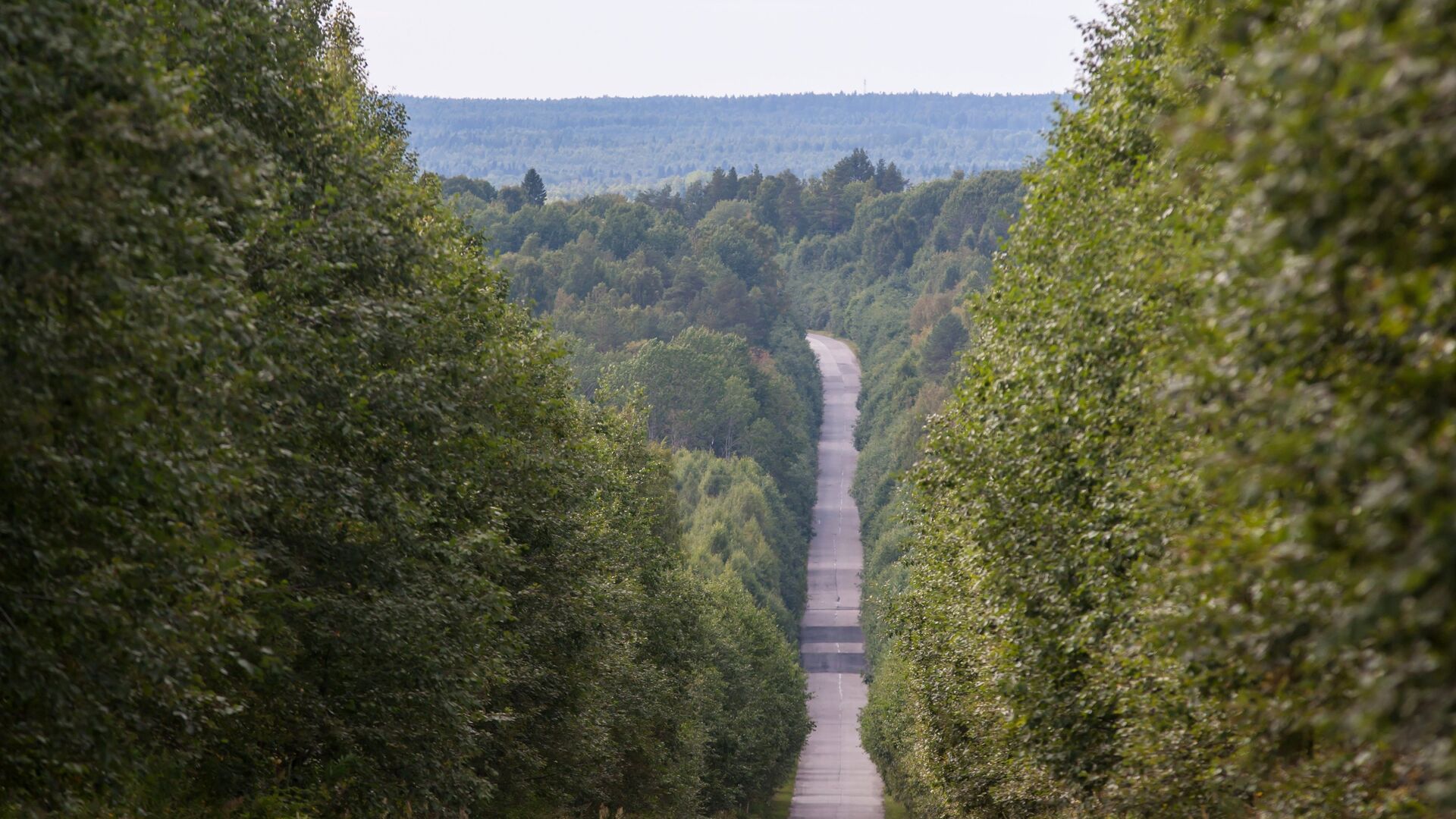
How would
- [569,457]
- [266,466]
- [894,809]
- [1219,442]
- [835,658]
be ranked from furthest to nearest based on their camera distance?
[835,658], [894,809], [569,457], [266,466], [1219,442]

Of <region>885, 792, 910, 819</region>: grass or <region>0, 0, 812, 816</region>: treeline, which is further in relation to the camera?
<region>885, 792, 910, 819</region>: grass

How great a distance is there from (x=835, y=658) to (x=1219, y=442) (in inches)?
5023

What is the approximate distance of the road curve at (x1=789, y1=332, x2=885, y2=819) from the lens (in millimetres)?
89188

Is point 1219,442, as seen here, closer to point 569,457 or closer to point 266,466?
point 266,466

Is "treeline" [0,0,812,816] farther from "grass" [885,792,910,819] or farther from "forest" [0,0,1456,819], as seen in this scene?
"grass" [885,792,910,819]

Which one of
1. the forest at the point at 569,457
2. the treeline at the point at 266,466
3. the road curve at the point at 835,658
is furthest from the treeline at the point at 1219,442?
the road curve at the point at 835,658

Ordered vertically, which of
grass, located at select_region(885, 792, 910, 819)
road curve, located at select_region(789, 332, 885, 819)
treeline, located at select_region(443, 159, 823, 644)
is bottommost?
road curve, located at select_region(789, 332, 885, 819)

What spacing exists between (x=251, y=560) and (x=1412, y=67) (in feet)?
34.5

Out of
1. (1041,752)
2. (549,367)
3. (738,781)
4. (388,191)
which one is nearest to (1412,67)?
(1041,752)

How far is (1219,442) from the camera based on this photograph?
11297 millimetres

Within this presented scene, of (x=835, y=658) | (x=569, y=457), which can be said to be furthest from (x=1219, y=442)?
(x=835, y=658)

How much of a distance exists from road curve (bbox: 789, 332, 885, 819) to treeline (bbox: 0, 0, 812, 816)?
53.0m

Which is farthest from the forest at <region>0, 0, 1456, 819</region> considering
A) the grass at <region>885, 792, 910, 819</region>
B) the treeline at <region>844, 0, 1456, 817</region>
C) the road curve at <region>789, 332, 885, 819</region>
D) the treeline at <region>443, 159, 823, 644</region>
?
the road curve at <region>789, 332, 885, 819</region>

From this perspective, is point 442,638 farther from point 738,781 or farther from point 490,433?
point 738,781
